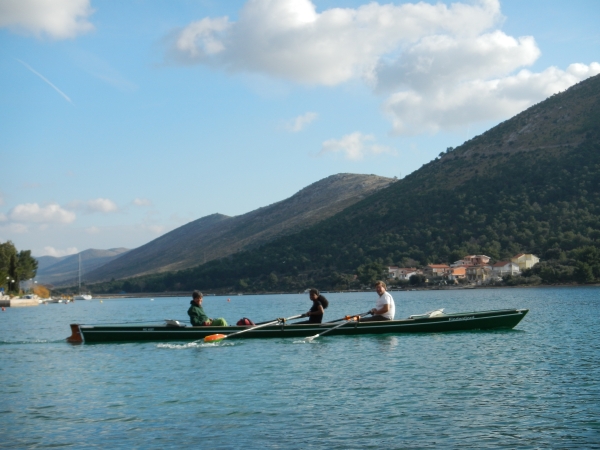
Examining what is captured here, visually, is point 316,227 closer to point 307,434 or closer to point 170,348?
point 170,348

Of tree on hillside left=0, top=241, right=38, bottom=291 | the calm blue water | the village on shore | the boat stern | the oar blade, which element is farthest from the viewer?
the village on shore

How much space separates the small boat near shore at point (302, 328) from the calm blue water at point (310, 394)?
20.5 inches

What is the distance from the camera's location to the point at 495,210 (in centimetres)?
12006

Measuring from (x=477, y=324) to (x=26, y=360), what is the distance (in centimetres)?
1801

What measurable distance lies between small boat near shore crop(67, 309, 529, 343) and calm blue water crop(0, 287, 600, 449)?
1.71 feet

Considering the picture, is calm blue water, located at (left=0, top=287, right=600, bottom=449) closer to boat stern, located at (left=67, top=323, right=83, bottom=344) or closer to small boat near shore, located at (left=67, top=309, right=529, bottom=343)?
small boat near shore, located at (left=67, top=309, right=529, bottom=343)

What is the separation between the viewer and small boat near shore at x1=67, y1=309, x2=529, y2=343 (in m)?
28.9

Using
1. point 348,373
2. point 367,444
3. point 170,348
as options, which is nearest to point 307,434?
point 367,444

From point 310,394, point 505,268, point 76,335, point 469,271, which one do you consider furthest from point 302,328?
point 469,271

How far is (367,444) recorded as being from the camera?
41.0 ft

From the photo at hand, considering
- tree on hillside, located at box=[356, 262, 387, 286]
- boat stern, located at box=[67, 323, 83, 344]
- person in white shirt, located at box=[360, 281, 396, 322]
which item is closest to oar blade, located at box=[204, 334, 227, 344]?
person in white shirt, located at box=[360, 281, 396, 322]

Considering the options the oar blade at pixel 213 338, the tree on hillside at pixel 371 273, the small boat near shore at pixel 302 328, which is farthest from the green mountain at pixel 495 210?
the oar blade at pixel 213 338

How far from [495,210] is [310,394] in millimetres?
107834

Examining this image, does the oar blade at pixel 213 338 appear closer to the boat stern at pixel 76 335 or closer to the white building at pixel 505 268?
the boat stern at pixel 76 335
